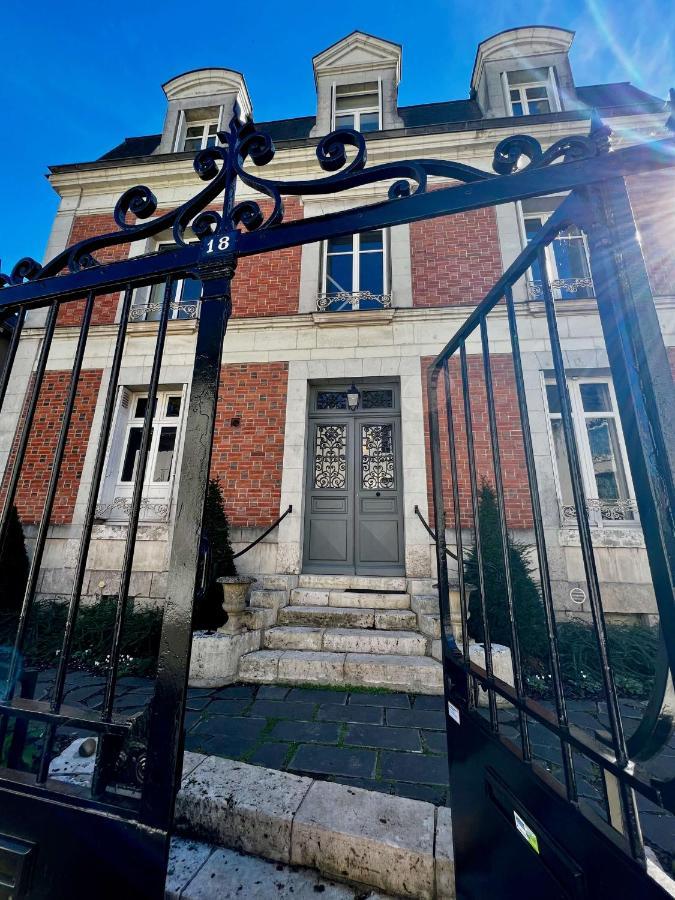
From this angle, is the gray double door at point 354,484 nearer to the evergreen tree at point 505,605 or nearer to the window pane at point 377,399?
the window pane at point 377,399

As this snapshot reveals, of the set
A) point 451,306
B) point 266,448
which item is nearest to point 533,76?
point 451,306

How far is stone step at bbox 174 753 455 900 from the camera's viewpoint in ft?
4.88

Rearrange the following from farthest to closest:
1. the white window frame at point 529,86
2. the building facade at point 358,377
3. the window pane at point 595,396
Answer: the white window frame at point 529,86
the window pane at point 595,396
the building facade at point 358,377

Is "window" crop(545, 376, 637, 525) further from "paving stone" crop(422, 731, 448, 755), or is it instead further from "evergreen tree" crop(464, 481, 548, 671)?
"paving stone" crop(422, 731, 448, 755)

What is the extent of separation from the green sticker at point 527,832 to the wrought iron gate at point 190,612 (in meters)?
0.02

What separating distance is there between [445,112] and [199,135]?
540 cm

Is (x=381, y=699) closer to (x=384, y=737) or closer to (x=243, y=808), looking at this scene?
(x=384, y=737)

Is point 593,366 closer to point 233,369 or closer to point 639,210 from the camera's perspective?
point 639,210

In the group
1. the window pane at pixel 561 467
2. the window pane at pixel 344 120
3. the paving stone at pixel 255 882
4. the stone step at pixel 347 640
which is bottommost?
the paving stone at pixel 255 882

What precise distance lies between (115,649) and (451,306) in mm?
6514

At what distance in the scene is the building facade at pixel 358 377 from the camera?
5.65 metres

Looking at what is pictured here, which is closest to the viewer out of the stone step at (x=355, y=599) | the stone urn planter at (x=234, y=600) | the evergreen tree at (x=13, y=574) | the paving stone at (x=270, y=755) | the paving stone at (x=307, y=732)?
the paving stone at (x=270, y=755)

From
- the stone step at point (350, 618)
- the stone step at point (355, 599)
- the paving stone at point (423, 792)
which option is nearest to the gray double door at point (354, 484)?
the stone step at point (355, 599)

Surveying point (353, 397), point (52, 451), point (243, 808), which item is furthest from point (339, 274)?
point (243, 808)
